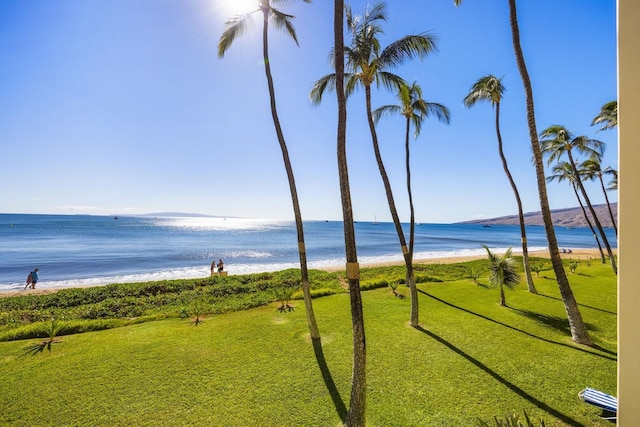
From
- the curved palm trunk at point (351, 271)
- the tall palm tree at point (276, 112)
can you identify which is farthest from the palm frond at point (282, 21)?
the curved palm trunk at point (351, 271)

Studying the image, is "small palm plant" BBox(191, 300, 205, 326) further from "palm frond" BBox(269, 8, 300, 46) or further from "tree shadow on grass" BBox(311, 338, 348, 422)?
"palm frond" BBox(269, 8, 300, 46)

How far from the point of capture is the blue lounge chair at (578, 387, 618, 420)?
4738 millimetres

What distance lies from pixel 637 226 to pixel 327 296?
1253 centimetres

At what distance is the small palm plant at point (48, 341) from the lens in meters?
Answer: 7.57

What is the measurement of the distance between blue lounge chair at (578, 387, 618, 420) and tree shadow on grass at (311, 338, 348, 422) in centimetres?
458

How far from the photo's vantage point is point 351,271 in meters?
4.65

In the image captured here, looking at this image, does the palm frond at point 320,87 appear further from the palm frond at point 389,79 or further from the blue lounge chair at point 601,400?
the blue lounge chair at point 601,400

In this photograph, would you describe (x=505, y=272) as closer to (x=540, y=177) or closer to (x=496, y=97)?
(x=540, y=177)

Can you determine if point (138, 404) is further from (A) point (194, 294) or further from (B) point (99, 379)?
(A) point (194, 294)

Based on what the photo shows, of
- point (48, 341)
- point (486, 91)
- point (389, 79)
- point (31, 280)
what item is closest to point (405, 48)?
point (389, 79)

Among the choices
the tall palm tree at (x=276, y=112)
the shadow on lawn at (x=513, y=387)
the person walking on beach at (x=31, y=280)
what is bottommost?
the person walking on beach at (x=31, y=280)

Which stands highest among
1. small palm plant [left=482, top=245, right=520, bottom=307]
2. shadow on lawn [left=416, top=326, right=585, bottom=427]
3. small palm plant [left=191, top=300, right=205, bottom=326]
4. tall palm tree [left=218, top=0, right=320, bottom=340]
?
tall palm tree [left=218, top=0, right=320, bottom=340]

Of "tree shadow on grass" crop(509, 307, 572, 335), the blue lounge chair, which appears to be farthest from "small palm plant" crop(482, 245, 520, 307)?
the blue lounge chair

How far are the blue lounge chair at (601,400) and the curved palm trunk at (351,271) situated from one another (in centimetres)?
429
